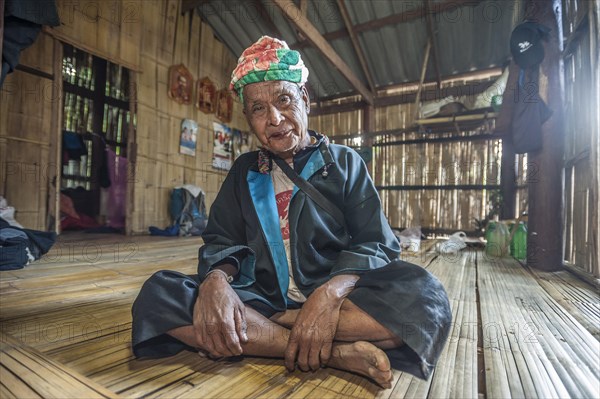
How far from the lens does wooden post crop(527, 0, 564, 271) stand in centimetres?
279

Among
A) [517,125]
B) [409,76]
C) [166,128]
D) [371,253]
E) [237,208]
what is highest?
[409,76]

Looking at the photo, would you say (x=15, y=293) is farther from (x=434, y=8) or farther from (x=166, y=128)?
(x=434, y=8)

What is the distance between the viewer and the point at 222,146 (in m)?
6.69

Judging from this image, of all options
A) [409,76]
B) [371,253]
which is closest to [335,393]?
[371,253]

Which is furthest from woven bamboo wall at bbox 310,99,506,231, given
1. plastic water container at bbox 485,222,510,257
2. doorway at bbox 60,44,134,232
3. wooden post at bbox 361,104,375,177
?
doorway at bbox 60,44,134,232

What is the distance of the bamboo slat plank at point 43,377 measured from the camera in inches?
33.6

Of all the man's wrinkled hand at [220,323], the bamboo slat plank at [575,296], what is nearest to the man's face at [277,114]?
the man's wrinkled hand at [220,323]

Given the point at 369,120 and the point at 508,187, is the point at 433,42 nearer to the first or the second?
the point at 369,120

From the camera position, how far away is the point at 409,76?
6.61m

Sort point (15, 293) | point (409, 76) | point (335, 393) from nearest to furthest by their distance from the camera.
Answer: point (335, 393) < point (15, 293) < point (409, 76)

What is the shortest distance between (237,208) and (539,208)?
9.60 ft

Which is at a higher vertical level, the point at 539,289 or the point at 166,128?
the point at 166,128

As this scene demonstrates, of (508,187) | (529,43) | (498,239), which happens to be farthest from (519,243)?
(529,43)

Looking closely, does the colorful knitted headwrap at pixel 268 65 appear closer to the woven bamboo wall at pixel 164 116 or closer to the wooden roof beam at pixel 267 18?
the woven bamboo wall at pixel 164 116
